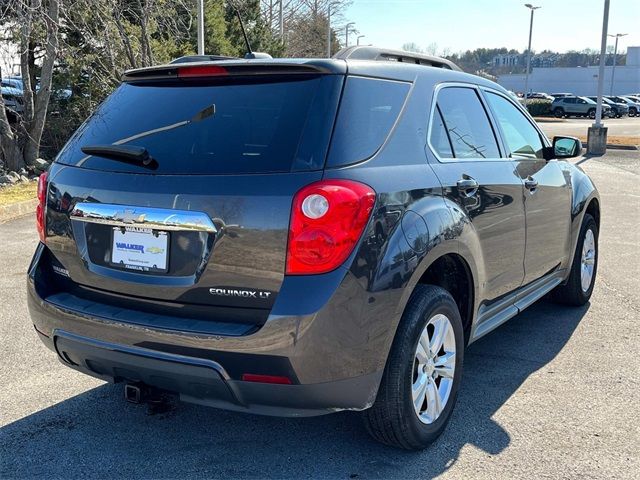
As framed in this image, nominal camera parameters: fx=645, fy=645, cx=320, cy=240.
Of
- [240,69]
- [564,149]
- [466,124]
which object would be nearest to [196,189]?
[240,69]

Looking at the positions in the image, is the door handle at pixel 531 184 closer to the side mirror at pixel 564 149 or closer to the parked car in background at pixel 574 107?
the side mirror at pixel 564 149

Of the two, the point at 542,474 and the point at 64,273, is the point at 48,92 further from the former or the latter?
the point at 542,474

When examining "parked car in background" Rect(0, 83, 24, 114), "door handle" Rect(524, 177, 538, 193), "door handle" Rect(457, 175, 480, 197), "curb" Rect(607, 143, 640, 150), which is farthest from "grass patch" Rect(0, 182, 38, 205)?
"curb" Rect(607, 143, 640, 150)

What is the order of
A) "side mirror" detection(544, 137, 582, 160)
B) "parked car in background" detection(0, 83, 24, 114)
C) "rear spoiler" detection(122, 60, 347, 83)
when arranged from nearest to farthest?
"rear spoiler" detection(122, 60, 347, 83) → "side mirror" detection(544, 137, 582, 160) → "parked car in background" detection(0, 83, 24, 114)

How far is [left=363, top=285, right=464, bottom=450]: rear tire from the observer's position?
2.79 m

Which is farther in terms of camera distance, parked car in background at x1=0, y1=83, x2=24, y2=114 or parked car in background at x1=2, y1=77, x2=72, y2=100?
parked car in background at x1=2, y1=77, x2=72, y2=100

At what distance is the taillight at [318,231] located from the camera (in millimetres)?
2449

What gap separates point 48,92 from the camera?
1333 cm

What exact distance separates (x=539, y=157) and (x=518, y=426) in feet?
6.59

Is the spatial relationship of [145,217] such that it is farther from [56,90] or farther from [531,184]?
[56,90]

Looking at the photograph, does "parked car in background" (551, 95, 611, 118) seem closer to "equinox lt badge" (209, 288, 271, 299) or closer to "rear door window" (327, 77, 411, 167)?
"rear door window" (327, 77, 411, 167)

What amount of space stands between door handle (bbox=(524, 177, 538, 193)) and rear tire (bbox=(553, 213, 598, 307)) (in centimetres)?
123

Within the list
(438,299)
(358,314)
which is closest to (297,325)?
(358,314)

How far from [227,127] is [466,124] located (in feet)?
4.99
